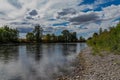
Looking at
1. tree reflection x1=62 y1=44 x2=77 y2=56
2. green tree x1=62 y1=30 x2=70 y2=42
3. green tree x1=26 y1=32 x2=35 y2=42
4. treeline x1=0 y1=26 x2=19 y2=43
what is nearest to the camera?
tree reflection x1=62 y1=44 x2=77 y2=56

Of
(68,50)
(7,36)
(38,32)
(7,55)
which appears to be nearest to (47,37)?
(38,32)

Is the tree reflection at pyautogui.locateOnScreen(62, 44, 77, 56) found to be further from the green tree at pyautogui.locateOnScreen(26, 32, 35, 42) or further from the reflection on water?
the green tree at pyautogui.locateOnScreen(26, 32, 35, 42)

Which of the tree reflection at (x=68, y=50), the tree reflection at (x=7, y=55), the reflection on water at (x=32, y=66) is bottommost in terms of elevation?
the tree reflection at (x=68, y=50)

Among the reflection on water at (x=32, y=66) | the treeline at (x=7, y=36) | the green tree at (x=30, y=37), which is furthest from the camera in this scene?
the green tree at (x=30, y=37)

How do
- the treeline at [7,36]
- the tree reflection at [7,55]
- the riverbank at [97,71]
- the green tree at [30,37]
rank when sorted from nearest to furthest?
the riverbank at [97,71]
the tree reflection at [7,55]
the treeline at [7,36]
the green tree at [30,37]

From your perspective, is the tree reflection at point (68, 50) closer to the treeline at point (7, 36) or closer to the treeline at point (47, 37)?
the treeline at point (7, 36)

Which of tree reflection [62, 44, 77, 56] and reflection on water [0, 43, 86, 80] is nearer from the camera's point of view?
reflection on water [0, 43, 86, 80]

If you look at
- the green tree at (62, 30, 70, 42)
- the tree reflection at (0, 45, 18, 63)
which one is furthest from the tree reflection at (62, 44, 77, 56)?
the green tree at (62, 30, 70, 42)

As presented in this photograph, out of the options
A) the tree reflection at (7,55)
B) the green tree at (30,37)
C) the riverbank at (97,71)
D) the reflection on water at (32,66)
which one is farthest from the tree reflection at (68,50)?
the green tree at (30,37)

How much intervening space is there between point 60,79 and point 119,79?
5273mm

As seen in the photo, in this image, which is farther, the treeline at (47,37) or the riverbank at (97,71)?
the treeline at (47,37)

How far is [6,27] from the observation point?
488ft

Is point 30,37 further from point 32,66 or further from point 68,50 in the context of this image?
point 32,66

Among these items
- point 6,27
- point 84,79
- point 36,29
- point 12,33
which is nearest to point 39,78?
point 84,79
